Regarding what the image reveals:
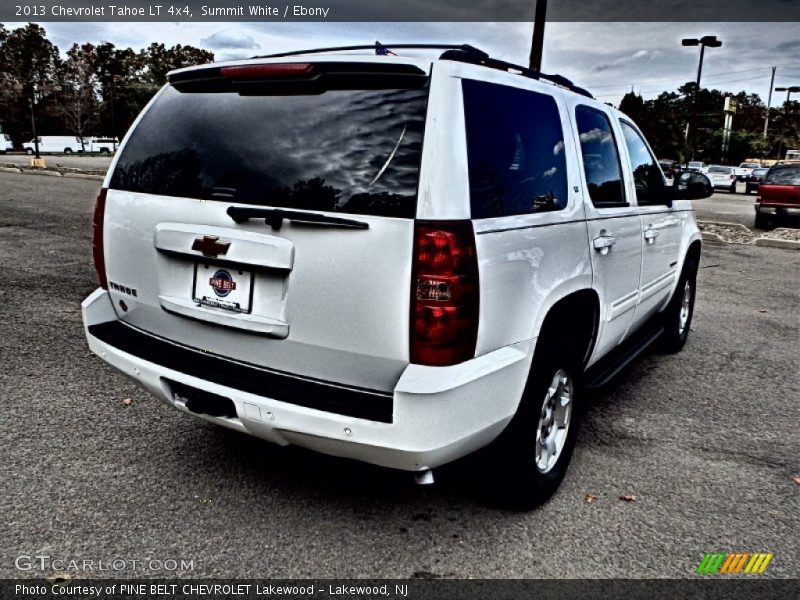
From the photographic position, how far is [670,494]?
3.17 m

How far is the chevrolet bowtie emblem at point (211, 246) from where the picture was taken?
2465 millimetres

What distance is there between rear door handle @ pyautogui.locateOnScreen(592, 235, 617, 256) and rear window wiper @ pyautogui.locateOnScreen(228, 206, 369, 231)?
4.75 ft

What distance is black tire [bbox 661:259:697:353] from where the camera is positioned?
5.29 meters

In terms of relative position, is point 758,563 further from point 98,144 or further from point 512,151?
point 98,144

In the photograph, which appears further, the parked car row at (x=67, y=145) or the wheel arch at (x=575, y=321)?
the parked car row at (x=67, y=145)

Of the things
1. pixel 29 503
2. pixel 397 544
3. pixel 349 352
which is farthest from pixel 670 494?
pixel 29 503

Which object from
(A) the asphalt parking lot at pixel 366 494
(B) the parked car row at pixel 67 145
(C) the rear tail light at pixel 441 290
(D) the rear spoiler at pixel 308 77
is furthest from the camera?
(B) the parked car row at pixel 67 145

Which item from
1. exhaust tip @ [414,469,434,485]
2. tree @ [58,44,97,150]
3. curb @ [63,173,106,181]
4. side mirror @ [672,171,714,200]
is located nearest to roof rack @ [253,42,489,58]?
exhaust tip @ [414,469,434,485]

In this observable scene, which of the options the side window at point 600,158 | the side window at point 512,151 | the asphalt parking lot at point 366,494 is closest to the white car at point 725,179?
the asphalt parking lot at point 366,494

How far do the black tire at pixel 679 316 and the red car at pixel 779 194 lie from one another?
1159 centimetres

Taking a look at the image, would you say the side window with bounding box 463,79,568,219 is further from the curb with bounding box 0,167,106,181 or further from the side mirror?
the curb with bounding box 0,167,106,181

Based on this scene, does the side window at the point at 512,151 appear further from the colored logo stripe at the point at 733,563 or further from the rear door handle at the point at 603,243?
the colored logo stripe at the point at 733,563

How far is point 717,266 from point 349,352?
31.4 feet

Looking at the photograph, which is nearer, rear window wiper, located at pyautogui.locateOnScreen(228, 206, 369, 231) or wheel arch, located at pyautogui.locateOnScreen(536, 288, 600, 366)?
rear window wiper, located at pyautogui.locateOnScreen(228, 206, 369, 231)
